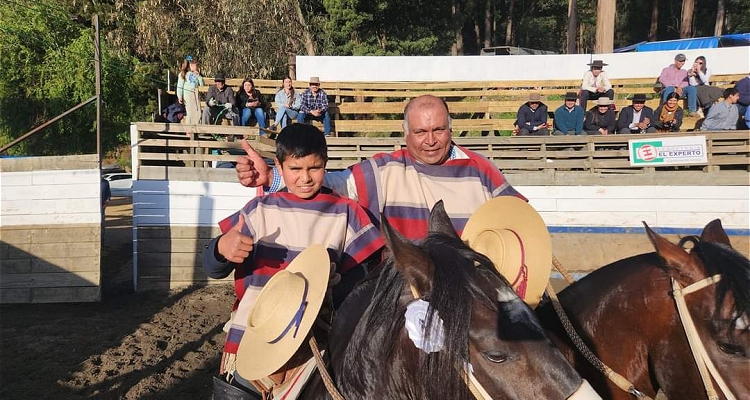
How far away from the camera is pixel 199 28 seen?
23.2 metres

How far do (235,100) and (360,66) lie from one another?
16.9ft

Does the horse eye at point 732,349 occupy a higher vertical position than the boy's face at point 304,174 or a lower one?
lower

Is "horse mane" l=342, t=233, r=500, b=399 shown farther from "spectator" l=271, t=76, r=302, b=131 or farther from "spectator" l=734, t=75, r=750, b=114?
"spectator" l=734, t=75, r=750, b=114

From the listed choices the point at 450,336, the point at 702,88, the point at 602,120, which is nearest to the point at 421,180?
the point at 450,336

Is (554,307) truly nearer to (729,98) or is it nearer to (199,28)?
(729,98)

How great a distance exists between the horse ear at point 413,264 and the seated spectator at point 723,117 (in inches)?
474

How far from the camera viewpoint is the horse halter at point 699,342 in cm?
231

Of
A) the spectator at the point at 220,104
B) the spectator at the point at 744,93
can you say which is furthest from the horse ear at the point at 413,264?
the spectator at the point at 744,93

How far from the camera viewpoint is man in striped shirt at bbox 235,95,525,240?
279cm

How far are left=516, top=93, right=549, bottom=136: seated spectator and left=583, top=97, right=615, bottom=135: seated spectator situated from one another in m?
0.89

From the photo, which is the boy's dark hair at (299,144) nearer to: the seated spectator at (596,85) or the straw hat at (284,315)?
the straw hat at (284,315)

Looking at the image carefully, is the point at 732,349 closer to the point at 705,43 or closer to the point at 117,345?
the point at 117,345

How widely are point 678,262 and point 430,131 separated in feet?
4.04

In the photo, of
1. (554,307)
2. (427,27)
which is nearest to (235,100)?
(554,307)
